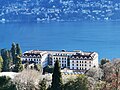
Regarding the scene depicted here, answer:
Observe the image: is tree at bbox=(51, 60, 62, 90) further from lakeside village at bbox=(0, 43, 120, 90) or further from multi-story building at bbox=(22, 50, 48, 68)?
multi-story building at bbox=(22, 50, 48, 68)

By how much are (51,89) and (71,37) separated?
40.1 m

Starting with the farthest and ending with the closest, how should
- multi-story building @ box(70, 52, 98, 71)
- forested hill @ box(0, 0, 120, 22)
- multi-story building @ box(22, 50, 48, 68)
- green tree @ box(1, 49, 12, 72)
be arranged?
1. forested hill @ box(0, 0, 120, 22)
2. multi-story building @ box(22, 50, 48, 68)
3. multi-story building @ box(70, 52, 98, 71)
4. green tree @ box(1, 49, 12, 72)

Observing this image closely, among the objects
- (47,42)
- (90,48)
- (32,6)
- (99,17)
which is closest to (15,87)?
(90,48)

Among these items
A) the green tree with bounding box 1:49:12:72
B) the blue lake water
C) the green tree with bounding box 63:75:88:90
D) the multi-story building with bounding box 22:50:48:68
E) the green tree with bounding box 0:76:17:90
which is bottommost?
the blue lake water

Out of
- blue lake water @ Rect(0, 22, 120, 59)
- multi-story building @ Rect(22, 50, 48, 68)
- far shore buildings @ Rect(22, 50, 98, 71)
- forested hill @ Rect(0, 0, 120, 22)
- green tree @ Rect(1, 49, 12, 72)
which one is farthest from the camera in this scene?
forested hill @ Rect(0, 0, 120, 22)

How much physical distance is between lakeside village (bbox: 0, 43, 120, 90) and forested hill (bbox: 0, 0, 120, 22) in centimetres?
5861

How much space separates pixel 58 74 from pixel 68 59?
43.9ft

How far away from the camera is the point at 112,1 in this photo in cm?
10169

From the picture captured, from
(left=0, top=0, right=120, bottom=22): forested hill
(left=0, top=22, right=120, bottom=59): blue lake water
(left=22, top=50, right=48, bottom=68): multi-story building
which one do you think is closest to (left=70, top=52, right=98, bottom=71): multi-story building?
(left=22, top=50, right=48, bottom=68): multi-story building

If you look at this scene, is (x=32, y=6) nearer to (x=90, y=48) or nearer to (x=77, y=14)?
(x=77, y=14)

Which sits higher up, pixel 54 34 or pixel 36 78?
pixel 36 78

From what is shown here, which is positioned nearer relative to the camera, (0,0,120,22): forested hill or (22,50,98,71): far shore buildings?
(22,50,98,71): far shore buildings

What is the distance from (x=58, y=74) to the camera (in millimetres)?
12789

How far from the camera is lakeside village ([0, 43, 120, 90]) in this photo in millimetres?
12773
